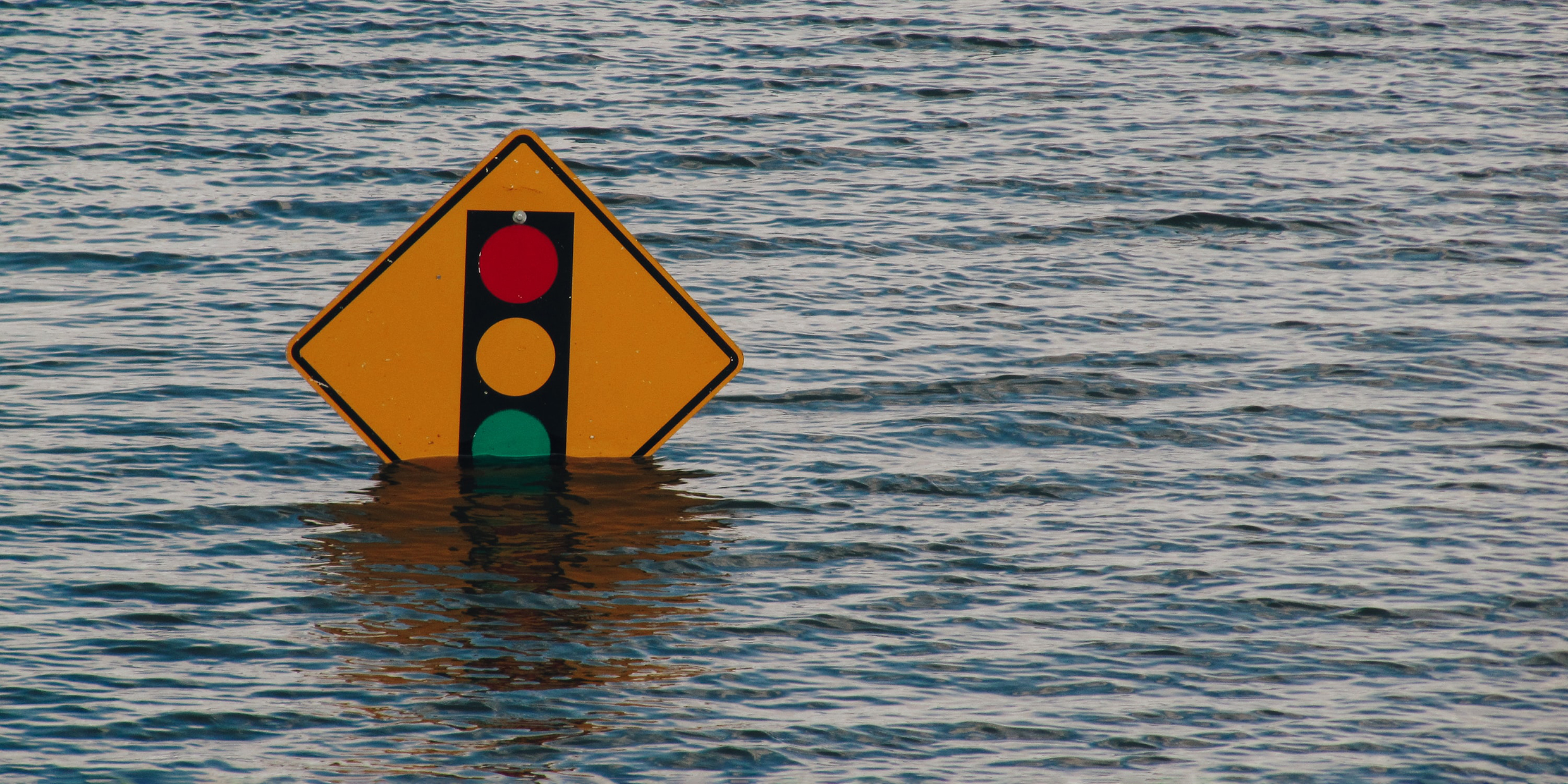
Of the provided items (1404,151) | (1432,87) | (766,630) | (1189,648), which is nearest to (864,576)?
(766,630)

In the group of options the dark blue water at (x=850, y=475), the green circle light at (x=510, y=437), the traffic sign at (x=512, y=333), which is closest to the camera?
the dark blue water at (x=850, y=475)

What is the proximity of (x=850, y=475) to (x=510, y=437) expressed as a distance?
61.1 inches

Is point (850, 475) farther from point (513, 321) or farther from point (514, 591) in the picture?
point (514, 591)

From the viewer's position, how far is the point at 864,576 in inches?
264

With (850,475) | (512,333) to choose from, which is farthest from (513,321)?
(850,475)

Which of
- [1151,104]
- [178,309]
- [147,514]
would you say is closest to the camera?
[147,514]

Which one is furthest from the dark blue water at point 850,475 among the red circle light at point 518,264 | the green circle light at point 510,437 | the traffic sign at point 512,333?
the red circle light at point 518,264

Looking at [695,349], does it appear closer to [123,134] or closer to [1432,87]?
[123,134]

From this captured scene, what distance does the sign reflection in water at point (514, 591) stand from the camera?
18.0ft

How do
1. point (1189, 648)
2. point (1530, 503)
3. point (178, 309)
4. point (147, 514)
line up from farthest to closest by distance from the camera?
point (178, 309), point (1530, 503), point (147, 514), point (1189, 648)

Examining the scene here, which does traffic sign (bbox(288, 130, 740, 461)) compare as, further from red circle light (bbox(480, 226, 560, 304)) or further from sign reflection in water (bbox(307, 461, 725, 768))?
sign reflection in water (bbox(307, 461, 725, 768))

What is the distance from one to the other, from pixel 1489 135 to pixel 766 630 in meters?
13.2

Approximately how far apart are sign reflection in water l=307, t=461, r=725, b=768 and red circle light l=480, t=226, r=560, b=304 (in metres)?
0.79

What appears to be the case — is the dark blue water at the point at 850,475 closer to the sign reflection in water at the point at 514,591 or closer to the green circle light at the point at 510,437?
the sign reflection in water at the point at 514,591
